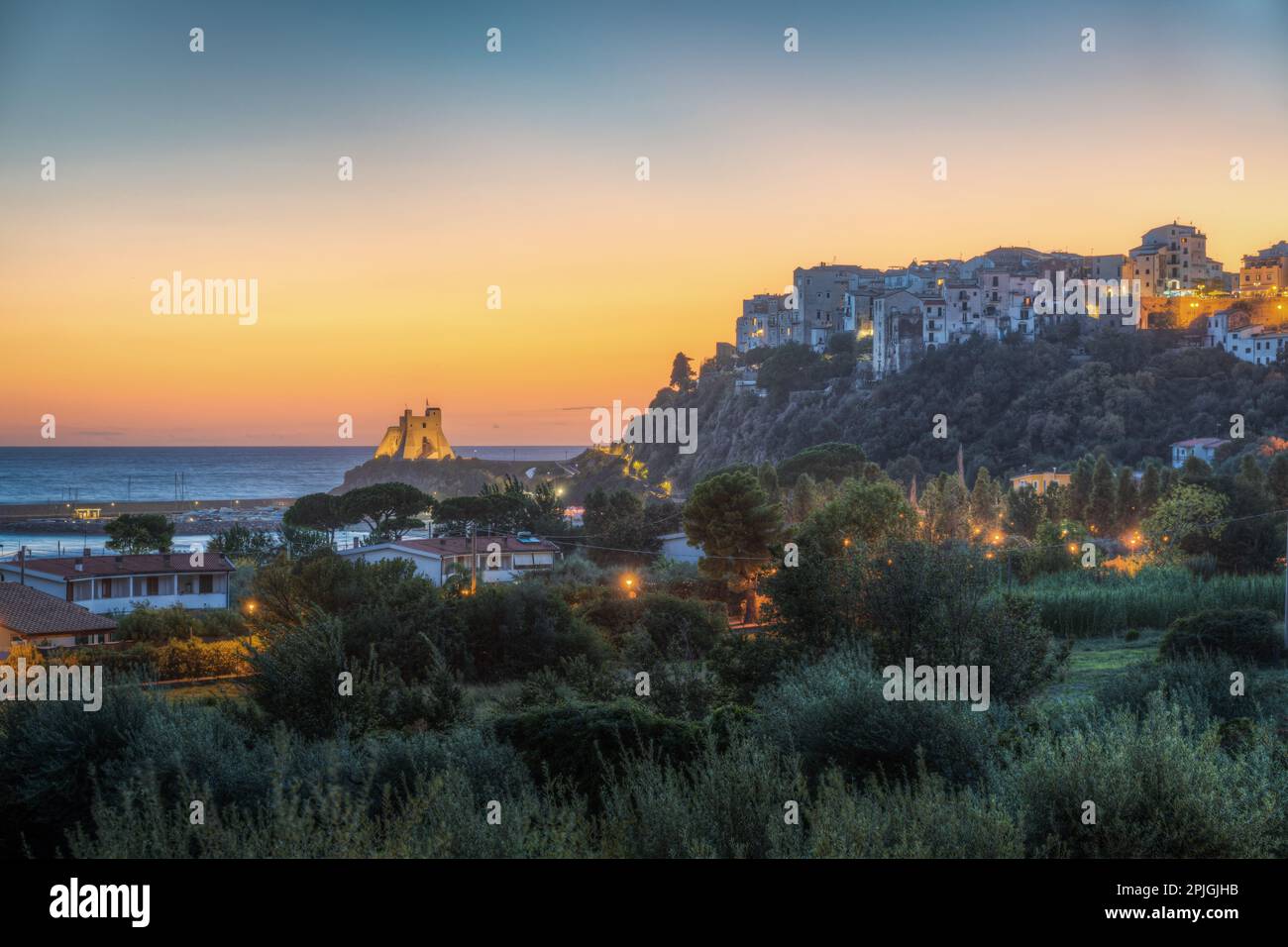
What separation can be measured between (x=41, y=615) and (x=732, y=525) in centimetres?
1653

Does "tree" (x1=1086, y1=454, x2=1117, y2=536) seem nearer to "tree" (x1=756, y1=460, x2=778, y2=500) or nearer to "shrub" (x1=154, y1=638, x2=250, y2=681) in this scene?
"tree" (x1=756, y1=460, x2=778, y2=500)

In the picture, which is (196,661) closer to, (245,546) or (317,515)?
(245,546)

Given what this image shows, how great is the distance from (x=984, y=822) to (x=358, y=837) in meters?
2.35

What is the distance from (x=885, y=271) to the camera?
10344 cm

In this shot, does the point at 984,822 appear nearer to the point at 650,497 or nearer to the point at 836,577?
the point at 836,577

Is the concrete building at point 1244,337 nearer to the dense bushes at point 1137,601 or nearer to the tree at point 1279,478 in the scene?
the tree at point 1279,478

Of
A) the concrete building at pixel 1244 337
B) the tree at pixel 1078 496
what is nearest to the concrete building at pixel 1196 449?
the concrete building at pixel 1244 337

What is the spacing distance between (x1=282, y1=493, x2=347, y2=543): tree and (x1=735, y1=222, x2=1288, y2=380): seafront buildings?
42878 millimetres

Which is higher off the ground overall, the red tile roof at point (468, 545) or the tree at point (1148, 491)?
the tree at point (1148, 491)

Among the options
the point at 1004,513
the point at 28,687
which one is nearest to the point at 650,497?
the point at 1004,513

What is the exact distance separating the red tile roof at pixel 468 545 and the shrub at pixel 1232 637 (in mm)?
22556

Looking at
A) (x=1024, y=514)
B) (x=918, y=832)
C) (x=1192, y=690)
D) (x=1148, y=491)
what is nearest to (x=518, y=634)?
(x=1192, y=690)

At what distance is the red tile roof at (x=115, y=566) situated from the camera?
30.7 meters

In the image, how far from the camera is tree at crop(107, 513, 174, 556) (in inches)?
1693
